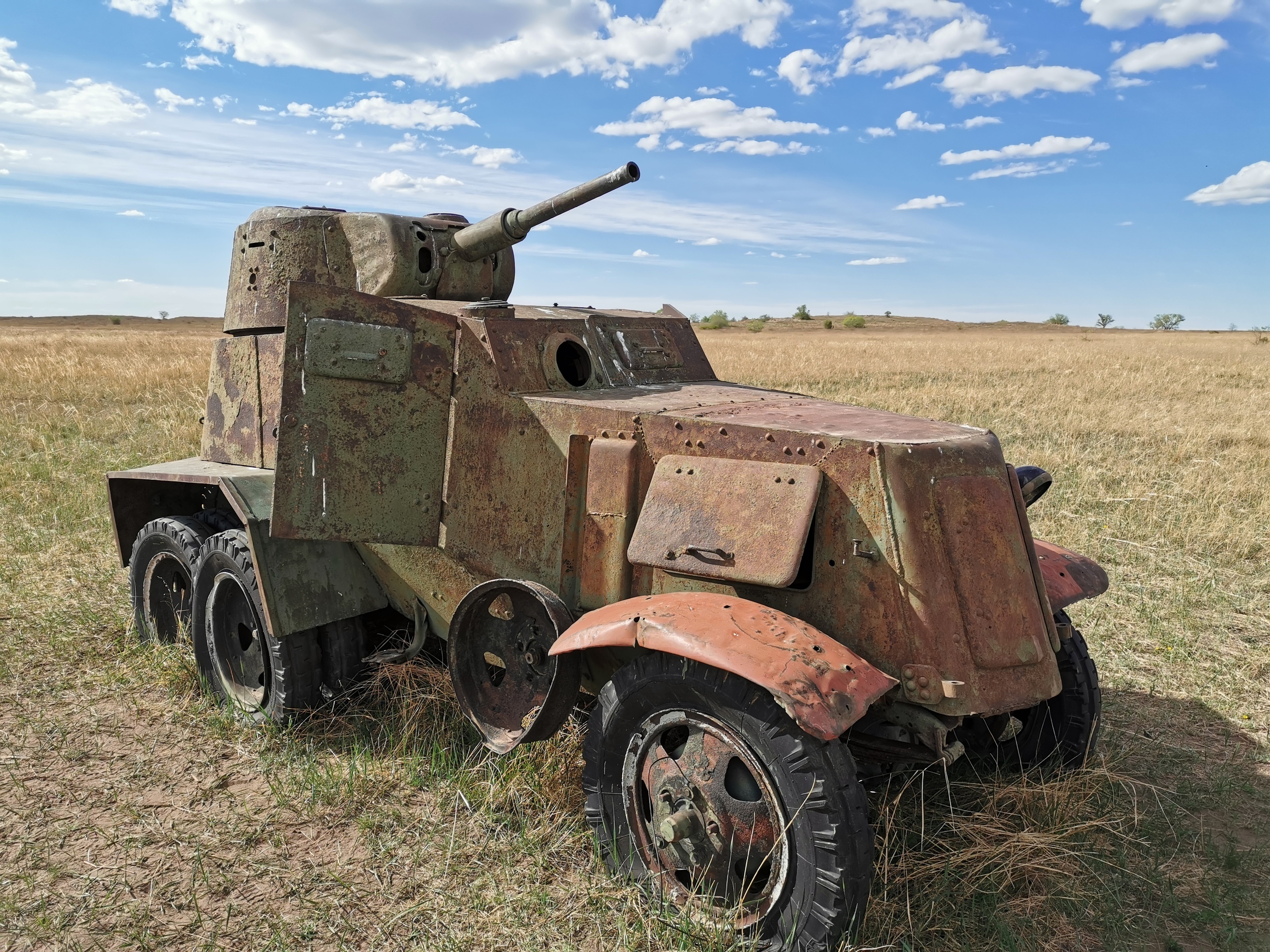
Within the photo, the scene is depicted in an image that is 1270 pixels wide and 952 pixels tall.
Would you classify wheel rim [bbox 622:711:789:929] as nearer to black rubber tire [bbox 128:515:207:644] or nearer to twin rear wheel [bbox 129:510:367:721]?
twin rear wheel [bbox 129:510:367:721]

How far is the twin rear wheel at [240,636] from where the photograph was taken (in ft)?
16.8

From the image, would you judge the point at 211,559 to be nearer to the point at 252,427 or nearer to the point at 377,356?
the point at 252,427

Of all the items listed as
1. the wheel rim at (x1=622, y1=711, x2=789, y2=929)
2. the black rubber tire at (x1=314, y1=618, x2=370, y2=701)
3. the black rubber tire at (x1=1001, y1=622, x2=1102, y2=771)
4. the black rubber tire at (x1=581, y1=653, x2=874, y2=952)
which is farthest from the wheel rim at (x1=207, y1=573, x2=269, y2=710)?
the black rubber tire at (x1=1001, y1=622, x2=1102, y2=771)

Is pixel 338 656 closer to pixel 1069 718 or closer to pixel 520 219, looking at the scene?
pixel 520 219

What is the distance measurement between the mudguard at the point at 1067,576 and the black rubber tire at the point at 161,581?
4526mm

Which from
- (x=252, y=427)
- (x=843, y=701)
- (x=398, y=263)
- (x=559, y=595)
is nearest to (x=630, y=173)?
(x=398, y=263)

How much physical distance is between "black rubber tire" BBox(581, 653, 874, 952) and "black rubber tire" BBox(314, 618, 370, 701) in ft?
7.50

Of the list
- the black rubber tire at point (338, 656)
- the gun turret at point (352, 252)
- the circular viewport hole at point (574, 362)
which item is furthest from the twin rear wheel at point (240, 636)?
the circular viewport hole at point (574, 362)

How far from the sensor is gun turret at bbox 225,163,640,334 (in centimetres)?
562

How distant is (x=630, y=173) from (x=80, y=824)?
12.9 ft

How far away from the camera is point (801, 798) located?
10.5ft

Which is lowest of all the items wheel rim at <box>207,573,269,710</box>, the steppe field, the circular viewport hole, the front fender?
the steppe field

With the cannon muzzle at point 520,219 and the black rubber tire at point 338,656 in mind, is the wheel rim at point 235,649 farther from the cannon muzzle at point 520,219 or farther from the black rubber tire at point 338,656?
the cannon muzzle at point 520,219

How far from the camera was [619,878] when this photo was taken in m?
3.75
